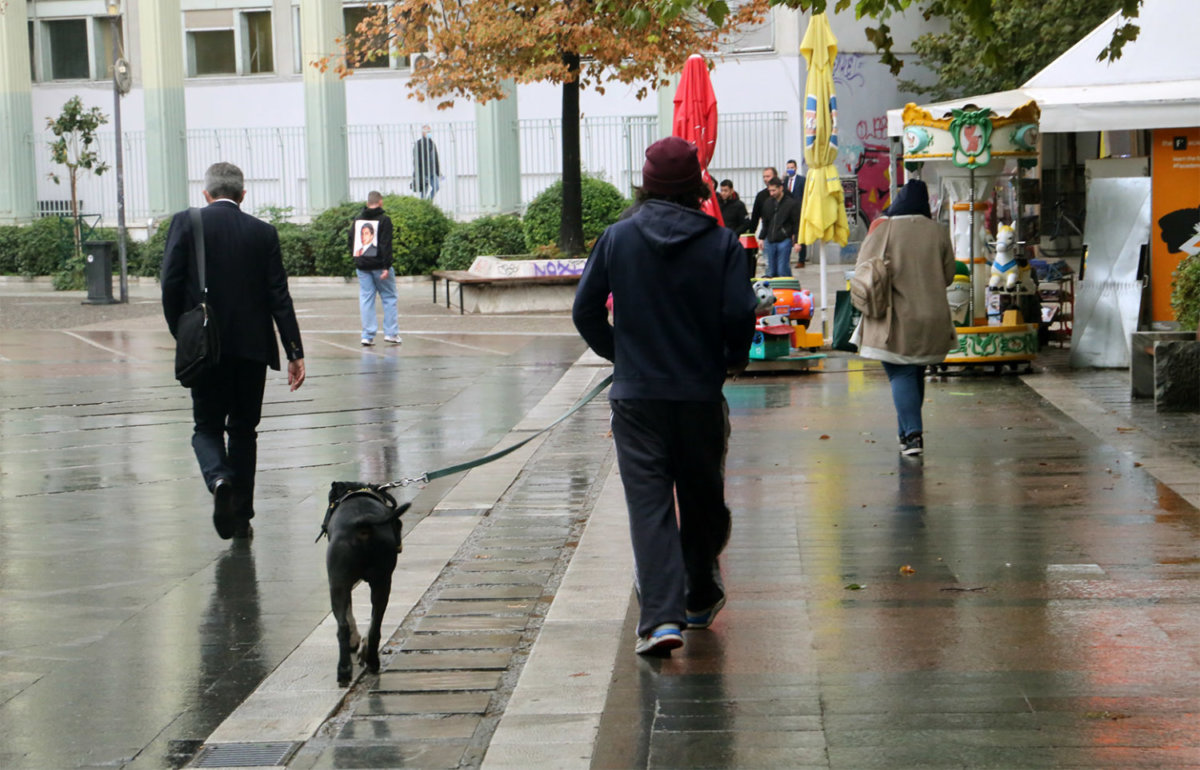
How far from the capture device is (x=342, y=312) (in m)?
23.5

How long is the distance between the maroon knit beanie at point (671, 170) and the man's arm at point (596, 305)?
254mm

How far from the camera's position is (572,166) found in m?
24.1

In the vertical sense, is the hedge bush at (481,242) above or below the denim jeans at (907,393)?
above

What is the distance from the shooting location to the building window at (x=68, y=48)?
4025 centimetres

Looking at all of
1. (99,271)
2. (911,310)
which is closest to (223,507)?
(911,310)

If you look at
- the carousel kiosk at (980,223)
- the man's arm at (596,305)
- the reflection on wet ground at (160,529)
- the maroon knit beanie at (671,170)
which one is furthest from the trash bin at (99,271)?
the maroon knit beanie at (671,170)

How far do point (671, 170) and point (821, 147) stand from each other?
11.2 metres

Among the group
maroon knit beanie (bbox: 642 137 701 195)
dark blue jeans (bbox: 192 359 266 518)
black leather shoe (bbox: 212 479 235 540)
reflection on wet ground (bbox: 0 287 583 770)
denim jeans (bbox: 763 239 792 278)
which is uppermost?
maroon knit beanie (bbox: 642 137 701 195)

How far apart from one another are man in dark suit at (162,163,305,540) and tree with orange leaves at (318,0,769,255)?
1444cm

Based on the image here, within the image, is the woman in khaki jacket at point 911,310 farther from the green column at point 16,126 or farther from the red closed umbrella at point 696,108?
the green column at point 16,126

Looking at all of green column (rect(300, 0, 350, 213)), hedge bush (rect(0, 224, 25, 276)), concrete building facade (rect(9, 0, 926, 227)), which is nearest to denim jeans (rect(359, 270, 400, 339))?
concrete building facade (rect(9, 0, 926, 227))

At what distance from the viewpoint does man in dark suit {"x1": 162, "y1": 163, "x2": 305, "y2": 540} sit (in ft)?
25.1

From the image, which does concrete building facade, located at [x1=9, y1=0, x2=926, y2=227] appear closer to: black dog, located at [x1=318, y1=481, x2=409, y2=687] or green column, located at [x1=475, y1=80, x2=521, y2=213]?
green column, located at [x1=475, y1=80, x2=521, y2=213]

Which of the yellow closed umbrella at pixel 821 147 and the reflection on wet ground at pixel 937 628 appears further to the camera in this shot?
the yellow closed umbrella at pixel 821 147
